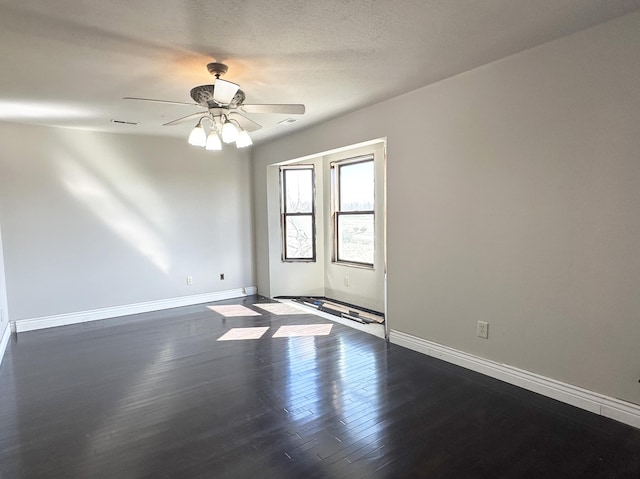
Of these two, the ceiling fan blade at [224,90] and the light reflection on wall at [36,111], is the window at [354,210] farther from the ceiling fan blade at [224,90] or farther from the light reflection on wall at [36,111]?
the light reflection on wall at [36,111]

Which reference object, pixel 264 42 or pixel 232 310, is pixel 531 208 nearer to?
pixel 264 42

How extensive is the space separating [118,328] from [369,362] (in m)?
2.99

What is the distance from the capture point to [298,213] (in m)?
5.67

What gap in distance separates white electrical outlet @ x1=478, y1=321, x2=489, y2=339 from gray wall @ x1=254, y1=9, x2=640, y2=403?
0.04 m

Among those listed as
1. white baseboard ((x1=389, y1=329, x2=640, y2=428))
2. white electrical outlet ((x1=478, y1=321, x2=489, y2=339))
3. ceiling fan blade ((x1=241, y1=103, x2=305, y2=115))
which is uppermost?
ceiling fan blade ((x1=241, y1=103, x2=305, y2=115))

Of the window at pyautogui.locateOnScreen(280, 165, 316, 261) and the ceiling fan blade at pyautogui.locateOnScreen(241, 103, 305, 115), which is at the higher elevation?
the ceiling fan blade at pyautogui.locateOnScreen(241, 103, 305, 115)

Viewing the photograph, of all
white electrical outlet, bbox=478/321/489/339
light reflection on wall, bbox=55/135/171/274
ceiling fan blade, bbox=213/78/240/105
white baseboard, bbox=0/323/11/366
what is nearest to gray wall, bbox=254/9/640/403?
white electrical outlet, bbox=478/321/489/339

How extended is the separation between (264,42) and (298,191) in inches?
136

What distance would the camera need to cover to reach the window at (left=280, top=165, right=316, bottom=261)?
5.62 m

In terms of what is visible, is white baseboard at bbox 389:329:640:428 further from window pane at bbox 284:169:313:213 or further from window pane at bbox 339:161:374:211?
window pane at bbox 284:169:313:213

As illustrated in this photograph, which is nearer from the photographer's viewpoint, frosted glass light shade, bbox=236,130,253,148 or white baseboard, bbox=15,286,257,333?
frosted glass light shade, bbox=236,130,253,148

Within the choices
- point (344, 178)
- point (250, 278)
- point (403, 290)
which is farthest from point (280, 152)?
point (403, 290)

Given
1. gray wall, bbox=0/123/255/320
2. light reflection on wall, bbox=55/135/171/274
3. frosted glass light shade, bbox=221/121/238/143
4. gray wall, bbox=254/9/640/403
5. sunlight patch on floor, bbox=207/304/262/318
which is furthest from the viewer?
sunlight patch on floor, bbox=207/304/262/318

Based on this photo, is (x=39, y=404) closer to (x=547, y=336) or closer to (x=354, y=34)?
(x=354, y=34)
